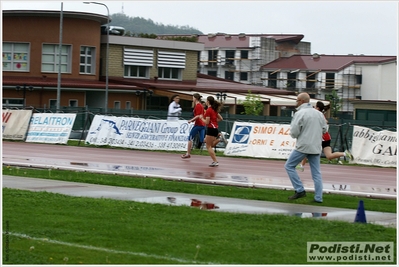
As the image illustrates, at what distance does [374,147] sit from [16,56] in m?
39.3

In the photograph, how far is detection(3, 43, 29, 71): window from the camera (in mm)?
58469

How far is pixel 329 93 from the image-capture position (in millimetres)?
91688

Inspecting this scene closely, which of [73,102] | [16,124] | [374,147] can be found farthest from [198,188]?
[73,102]

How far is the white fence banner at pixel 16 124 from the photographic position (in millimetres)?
32281

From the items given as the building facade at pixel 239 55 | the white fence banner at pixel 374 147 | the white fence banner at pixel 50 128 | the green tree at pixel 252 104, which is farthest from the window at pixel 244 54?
the white fence banner at pixel 374 147

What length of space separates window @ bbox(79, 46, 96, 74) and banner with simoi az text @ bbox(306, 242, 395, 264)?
52.8 m

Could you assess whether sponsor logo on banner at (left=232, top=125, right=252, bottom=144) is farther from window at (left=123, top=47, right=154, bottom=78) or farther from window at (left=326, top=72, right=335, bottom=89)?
window at (left=326, top=72, right=335, bottom=89)

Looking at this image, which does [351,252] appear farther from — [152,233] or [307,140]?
[307,140]

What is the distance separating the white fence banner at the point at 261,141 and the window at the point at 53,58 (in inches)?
1372

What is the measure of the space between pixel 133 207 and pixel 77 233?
2419mm

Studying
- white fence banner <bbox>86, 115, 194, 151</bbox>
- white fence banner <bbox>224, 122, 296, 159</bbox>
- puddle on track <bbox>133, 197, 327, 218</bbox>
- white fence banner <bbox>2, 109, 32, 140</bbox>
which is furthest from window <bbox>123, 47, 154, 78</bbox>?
puddle on track <bbox>133, 197, 327, 218</bbox>

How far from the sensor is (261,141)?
26.0 m

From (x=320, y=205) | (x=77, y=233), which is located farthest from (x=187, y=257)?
(x=320, y=205)

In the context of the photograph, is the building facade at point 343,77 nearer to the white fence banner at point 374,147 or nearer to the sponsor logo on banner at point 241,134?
the sponsor logo on banner at point 241,134
